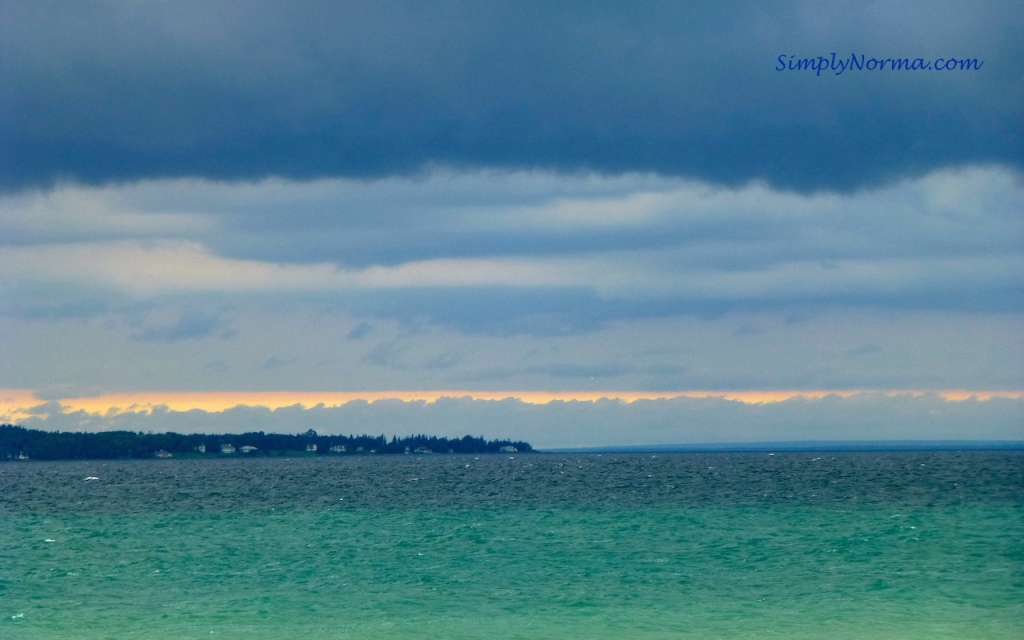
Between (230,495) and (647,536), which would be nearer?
(647,536)

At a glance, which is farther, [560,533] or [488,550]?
[560,533]

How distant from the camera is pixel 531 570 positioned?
54.0 metres

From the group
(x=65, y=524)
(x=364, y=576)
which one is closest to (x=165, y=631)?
(x=364, y=576)

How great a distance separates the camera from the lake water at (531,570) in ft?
135

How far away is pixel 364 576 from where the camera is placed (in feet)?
176

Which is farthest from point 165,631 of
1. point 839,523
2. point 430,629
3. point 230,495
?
point 230,495

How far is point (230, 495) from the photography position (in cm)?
12481

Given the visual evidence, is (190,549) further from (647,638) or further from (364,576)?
(647,638)

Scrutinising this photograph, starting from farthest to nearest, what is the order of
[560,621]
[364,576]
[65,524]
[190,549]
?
[65,524] → [190,549] → [364,576] → [560,621]

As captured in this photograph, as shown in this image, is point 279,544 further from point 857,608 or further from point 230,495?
point 230,495

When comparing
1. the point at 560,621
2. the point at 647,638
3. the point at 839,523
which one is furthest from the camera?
the point at 839,523

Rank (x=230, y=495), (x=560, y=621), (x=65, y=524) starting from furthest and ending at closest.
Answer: (x=230, y=495)
(x=65, y=524)
(x=560, y=621)

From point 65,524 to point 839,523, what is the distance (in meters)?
57.0

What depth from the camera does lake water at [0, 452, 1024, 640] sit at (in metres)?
41.3
